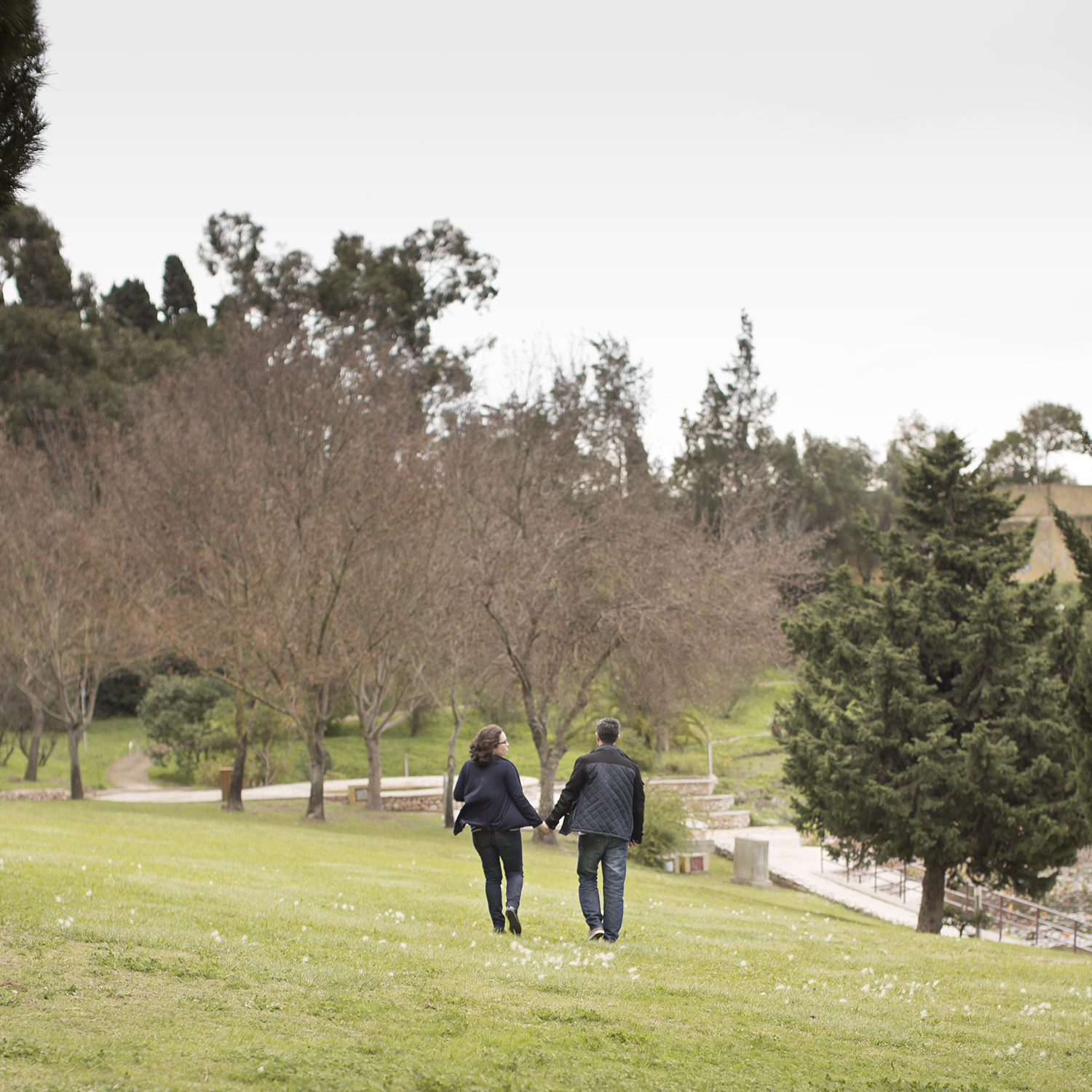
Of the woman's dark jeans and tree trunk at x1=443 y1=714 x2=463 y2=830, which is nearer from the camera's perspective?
the woman's dark jeans

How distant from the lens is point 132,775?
37.5 m

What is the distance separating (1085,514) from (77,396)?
50.5 m

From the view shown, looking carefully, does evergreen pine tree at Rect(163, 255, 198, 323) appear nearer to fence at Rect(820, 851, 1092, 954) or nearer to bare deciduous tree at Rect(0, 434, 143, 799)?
bare deciduous tree at Rect(0, 434, 143, 799)

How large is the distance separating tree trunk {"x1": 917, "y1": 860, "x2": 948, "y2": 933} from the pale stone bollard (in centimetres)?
526

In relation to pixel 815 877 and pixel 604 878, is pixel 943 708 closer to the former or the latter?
pixel 815 877

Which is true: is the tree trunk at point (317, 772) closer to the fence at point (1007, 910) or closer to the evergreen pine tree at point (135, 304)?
the fence at point (1007, 910)

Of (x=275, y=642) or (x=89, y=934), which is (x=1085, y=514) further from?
(x=89, y=934)

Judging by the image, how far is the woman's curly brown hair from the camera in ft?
25.7

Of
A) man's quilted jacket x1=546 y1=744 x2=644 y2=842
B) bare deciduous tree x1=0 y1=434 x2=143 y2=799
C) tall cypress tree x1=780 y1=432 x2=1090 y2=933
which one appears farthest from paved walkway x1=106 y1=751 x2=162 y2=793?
man's quilted jacket x1=546 y1=744 x2=644 y2=842

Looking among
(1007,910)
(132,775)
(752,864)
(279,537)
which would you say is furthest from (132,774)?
(1007,910)

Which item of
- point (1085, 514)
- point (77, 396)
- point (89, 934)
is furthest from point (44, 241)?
point (1085, 514)

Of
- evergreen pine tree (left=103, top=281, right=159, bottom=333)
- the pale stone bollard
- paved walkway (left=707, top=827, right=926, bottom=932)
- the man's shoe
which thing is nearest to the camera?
the man's shoe

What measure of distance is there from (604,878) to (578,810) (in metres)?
0.70

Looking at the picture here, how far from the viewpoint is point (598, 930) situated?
8195 mm
